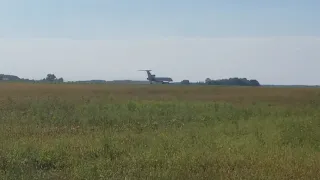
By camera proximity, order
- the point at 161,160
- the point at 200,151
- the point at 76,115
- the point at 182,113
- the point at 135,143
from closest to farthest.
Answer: the point at 161,160, the point at 200,151, the point at 135,143, the point at 76,115, the point at 182,113

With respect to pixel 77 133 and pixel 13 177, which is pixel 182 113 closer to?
pixel 77 133

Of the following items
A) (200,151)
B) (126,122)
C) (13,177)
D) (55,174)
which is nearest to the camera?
(13,177)

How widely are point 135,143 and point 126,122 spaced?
6610 millimetres

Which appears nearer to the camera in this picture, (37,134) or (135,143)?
(135,143)

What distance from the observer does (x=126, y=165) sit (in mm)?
9062

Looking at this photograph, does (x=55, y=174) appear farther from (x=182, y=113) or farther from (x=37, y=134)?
(x=182, y=113)

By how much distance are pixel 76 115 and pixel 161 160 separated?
12.3 metres

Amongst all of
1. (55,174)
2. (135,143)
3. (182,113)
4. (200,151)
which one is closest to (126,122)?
(182,113)

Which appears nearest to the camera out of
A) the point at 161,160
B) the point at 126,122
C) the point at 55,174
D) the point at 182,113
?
the point at 55,174

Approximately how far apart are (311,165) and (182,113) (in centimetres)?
1430

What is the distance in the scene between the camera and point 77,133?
14.7m

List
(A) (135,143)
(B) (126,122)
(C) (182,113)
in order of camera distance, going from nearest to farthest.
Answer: (A) (135,143), (B) (126,122), (C) (182,113)

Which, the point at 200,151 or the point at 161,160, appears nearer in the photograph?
the point at 161,160

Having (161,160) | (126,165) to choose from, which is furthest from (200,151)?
(126,165)
